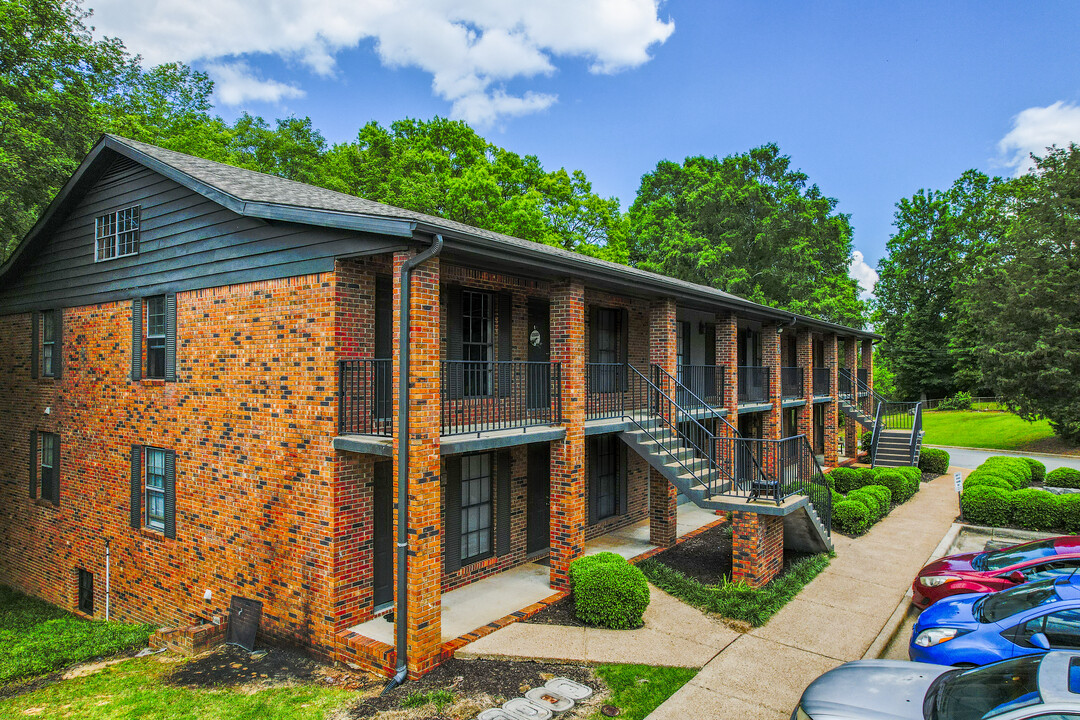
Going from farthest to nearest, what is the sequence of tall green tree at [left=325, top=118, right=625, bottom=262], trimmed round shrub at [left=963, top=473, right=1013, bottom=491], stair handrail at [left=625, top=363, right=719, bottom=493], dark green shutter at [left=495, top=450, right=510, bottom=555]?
tall green tree at [left=325, top=118, right=625, bottom=262], trimmed round shrub at [left=963, top=473, right=1013, bottom=491], dark green shutter at [left=495, top=450, right=510, bottom=555], stair handrail at [left=625, top=363, right=719, bottom=493]

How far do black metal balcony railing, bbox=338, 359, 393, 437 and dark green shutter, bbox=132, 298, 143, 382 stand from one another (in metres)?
5.30

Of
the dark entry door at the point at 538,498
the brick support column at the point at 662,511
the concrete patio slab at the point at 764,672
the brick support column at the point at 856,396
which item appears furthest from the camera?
the brick support column at the point at 856,396

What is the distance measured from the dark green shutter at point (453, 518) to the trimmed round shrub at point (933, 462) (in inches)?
821

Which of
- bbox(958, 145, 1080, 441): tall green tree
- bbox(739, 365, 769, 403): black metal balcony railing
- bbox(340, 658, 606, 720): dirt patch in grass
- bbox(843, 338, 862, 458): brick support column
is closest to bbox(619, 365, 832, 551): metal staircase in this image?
bbox(340, 658, 606, 720): dirt patch in grass

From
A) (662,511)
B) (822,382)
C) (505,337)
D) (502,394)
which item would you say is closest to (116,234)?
(505,337)

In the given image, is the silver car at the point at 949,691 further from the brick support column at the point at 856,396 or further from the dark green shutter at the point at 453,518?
the brick support column at the point at 856,396

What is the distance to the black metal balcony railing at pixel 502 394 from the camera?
10008 mm

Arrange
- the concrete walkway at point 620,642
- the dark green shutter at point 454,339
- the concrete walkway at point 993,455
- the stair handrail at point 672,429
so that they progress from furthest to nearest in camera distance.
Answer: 1. the concrete walkway at point 993,455
2. the stair handrail at point 672,429
3. the dark green shutter at point 454,339
4. the concrete walkway at point 620,642

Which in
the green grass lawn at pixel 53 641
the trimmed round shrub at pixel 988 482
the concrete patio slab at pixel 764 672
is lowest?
the green grass lawn at pixel 53 641

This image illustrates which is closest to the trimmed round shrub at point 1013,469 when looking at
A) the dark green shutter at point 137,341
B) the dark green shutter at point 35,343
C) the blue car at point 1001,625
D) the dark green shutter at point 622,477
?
the dark green shutter at point 622,477

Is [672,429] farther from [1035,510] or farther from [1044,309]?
[1044,309]

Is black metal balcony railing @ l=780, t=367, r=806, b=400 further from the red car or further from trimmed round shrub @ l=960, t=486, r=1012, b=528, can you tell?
the red car

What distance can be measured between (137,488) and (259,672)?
16.7 ft

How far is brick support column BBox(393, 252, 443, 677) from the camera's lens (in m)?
7.36
